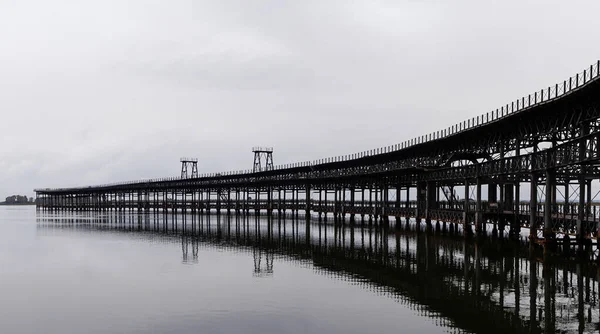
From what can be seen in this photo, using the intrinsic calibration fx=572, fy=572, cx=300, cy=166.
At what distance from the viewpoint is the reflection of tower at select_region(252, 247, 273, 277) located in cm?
3081

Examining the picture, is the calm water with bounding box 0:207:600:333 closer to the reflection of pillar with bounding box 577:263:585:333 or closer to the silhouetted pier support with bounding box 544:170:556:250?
the reflection of pillar with bounding box 577:263:585:333

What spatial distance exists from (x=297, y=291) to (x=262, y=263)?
10.1 m

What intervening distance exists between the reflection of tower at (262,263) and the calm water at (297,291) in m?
0.07

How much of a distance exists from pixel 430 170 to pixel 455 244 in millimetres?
20270

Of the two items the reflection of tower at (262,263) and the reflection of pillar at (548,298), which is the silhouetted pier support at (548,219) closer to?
the reflection of pillar at (548,298)

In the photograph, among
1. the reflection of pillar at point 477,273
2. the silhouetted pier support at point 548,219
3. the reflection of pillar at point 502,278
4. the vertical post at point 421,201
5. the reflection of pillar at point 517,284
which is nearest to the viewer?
the reflection of pillar at point 517,284

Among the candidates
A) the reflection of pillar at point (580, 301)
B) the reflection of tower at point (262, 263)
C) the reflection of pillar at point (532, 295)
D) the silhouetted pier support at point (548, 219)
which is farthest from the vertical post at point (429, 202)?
the reflection of pillar at point (580, 301)

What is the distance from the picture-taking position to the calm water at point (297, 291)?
19109 mm

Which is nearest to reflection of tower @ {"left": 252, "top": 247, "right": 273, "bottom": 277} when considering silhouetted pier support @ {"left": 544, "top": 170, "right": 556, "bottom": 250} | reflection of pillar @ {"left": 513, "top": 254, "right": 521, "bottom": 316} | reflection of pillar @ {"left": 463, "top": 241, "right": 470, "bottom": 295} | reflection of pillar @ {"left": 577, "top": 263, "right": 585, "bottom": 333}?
reflection of pillar @ {"left": 463, "top": 241, "right": 470, "bottom": 295}

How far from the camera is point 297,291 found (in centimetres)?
2530

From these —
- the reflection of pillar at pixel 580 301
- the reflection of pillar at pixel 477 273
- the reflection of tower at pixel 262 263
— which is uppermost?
the reflection of pillar at pixel 580 301

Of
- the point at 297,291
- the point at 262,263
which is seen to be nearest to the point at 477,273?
the point at 297,291

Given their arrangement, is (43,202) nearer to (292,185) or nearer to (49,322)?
(292,185)

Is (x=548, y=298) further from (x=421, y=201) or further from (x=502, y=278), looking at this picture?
(x=421, y=201)
